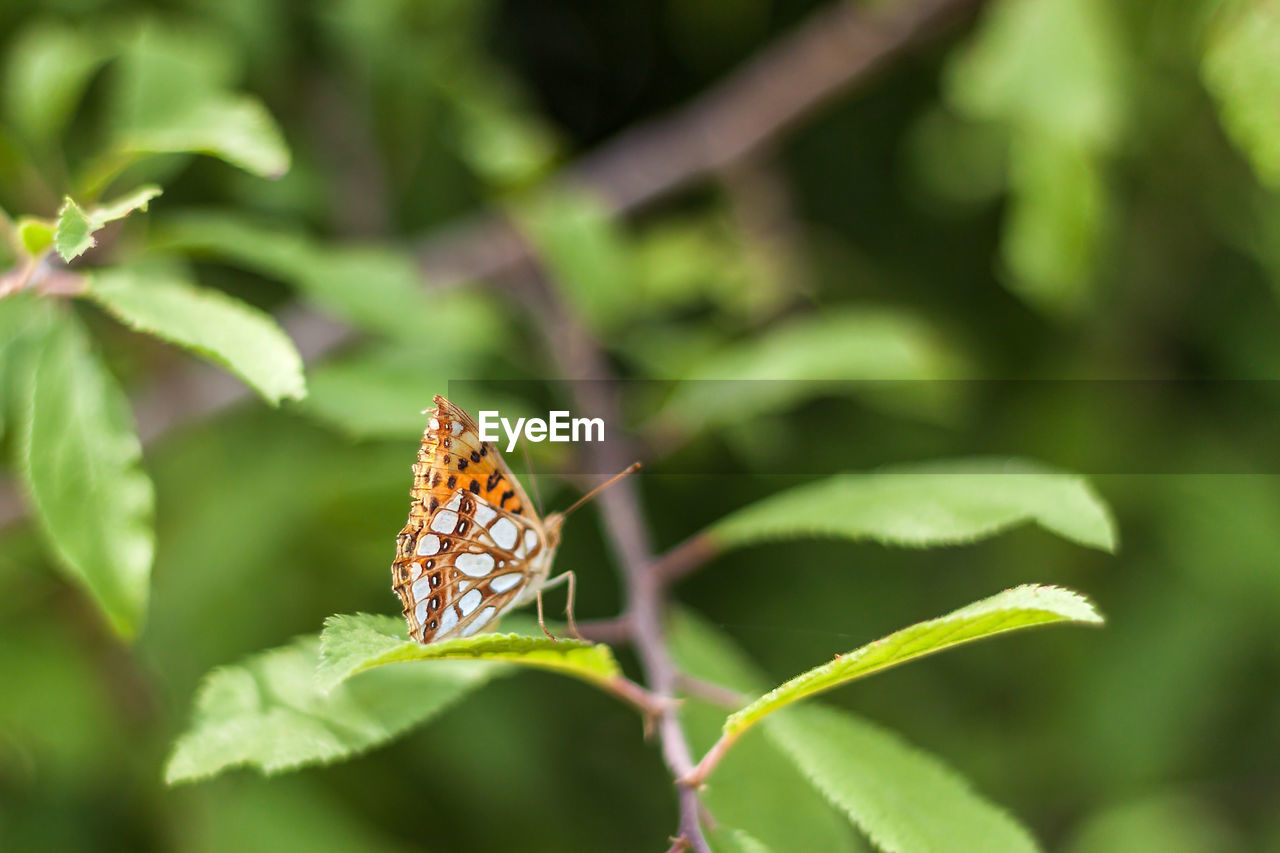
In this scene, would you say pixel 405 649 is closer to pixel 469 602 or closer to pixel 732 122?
pixel 469 602

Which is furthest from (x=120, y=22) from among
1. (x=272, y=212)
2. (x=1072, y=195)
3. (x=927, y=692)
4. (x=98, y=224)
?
(x=927, y=692)

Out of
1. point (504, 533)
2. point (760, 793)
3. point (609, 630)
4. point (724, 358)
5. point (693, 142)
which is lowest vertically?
point (760, 793)

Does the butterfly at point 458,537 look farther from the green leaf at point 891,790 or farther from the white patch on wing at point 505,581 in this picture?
the green leaf at point 891,790

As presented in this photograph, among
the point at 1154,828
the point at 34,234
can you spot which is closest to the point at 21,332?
the point at 34,234

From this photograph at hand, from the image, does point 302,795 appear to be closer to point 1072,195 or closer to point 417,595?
point 417,595

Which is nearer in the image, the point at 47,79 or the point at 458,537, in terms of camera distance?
the point at 458,537
